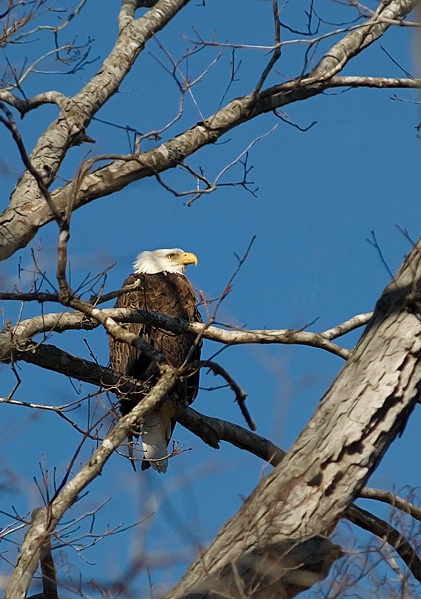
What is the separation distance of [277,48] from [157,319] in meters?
1.35

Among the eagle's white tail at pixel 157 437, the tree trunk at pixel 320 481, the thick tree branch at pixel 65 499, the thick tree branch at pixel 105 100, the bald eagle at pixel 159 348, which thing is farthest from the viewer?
the eagle's white tail at pixel 157 437

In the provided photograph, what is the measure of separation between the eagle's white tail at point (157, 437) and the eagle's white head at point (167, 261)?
1.59 metres

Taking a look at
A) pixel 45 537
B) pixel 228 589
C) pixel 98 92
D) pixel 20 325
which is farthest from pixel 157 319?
pixel 228 589

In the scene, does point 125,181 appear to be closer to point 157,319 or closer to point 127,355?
point 157,319

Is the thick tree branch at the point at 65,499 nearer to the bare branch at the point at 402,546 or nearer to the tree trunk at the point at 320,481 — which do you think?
the tree trunk at the point at 320,481

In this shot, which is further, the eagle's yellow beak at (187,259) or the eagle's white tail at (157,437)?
the eagle's yellow beak at (187,259)

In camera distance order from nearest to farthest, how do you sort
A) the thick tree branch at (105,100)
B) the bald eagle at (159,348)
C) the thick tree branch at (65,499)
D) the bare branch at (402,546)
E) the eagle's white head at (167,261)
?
1. the thick tree branch at (65,499)
2. the bare branch at (402,546)
3. the thick tree branch at (105,100)
4. the bald eagle at (159,348)
5. the eagle's white head at (167,261)

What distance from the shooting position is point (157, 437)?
6.96 metres

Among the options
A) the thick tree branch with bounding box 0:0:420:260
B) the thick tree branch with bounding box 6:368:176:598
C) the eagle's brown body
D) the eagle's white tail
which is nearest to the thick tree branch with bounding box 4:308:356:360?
the thick tree branch with bounding box 0:0:420:260

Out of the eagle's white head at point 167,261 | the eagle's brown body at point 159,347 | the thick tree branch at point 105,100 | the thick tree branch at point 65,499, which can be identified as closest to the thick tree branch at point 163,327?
the thick tree branch at point 105,100

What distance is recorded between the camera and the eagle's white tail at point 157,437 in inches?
268

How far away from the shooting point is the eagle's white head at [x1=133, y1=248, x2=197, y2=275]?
8234 millimetres

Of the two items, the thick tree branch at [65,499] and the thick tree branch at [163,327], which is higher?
the thick tree branch at [163,327]

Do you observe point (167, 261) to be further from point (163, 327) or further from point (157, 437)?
point (163, 327)
